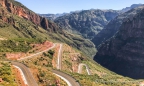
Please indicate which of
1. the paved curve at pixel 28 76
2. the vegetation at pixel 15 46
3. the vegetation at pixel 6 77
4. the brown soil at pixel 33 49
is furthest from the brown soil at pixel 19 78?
the vegetation at pixel 15 46

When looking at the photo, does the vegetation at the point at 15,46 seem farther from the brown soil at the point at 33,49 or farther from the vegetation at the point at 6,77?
the vegetation at the point at 6,77

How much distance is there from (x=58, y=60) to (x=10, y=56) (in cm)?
3152

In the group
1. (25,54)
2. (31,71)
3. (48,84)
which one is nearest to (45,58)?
(25,54)

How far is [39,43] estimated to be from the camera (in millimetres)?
137000

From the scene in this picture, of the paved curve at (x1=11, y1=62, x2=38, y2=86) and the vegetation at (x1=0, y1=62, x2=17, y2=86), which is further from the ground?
the vegetation at (x1=0, y1=62, x2=17, y2=86)

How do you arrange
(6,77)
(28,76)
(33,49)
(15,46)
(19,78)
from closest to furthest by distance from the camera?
(6,77) < (19,78) < (28,76) < (15,46) < (33,49)

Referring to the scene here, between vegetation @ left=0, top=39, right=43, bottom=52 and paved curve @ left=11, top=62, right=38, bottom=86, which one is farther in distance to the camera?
vegetation @ left=0, top=39, right=43, bottom=52

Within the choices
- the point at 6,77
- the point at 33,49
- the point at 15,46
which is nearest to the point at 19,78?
the point at 6,77

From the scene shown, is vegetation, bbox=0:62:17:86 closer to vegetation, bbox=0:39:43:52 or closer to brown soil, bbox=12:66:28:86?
brown soil, bbox=12:66:28:86

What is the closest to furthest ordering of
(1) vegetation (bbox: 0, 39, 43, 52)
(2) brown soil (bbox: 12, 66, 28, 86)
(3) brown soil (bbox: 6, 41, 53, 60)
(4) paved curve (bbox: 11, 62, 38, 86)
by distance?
(2) brown soil (bbox: 12, 66, 28, 86) < (4) paved curve (bbox: 11, 62, 38, 86) < (3) brown soil (bbox: 6, 41, 53, 60) < (1) vegetation (bbox: 0, 39, 43, 52)

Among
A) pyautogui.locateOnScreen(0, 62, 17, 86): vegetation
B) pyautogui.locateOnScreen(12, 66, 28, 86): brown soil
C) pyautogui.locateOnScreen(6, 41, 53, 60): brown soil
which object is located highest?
pyautogui.locateOnScreen(0, 62, 17, 86): vegetation

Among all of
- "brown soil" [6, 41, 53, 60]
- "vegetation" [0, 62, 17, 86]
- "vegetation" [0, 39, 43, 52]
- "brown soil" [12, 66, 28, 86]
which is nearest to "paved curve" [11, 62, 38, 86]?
"brown soil" [12, 66, 28, 86]

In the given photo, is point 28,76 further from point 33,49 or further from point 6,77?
point 33,49

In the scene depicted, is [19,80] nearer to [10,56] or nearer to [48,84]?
[48,84]
